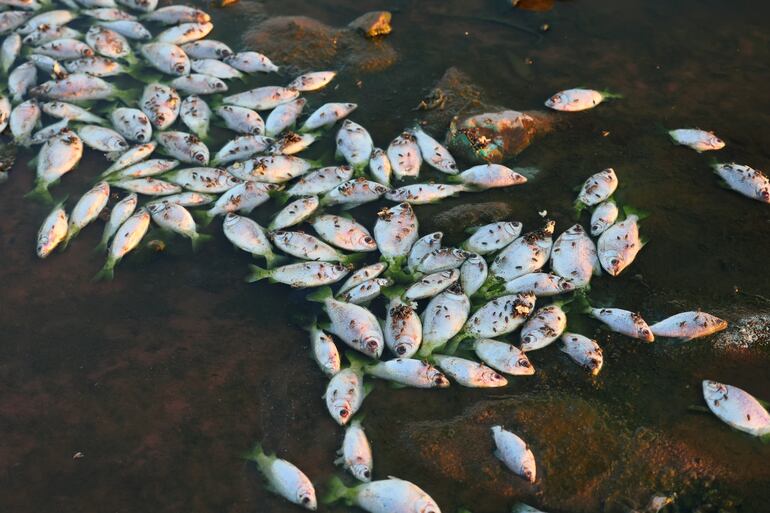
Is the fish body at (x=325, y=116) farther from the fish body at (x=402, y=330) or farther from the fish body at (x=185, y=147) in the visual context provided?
the fish body at (x=402, y=330)

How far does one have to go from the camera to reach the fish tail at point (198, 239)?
21.5 feet

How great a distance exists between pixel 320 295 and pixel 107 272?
204cm

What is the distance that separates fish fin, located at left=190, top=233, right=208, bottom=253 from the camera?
6.57 m

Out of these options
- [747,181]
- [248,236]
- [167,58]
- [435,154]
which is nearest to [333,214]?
[248,236]

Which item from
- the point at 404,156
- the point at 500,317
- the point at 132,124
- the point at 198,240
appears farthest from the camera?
the point at 132,124

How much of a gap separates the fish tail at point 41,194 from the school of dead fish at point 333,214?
0.01 metres

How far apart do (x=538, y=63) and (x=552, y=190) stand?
90.9 inches

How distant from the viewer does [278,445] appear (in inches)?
205

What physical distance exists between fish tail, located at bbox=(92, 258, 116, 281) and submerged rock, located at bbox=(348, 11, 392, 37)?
14.4 feet

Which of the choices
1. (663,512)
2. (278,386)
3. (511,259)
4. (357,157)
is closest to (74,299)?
(278,386)

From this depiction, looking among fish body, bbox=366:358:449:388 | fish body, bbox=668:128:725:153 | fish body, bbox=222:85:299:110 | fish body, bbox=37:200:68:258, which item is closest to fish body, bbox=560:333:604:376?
fish body, bbox=366:358:449:388

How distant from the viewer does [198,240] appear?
6590 millimetres

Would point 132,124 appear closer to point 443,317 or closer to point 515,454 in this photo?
point 443,317

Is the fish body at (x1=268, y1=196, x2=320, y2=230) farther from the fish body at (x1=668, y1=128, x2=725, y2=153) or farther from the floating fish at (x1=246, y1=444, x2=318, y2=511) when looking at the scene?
the fish body at (x1=668, y1=128, x2=725, y2=153)
